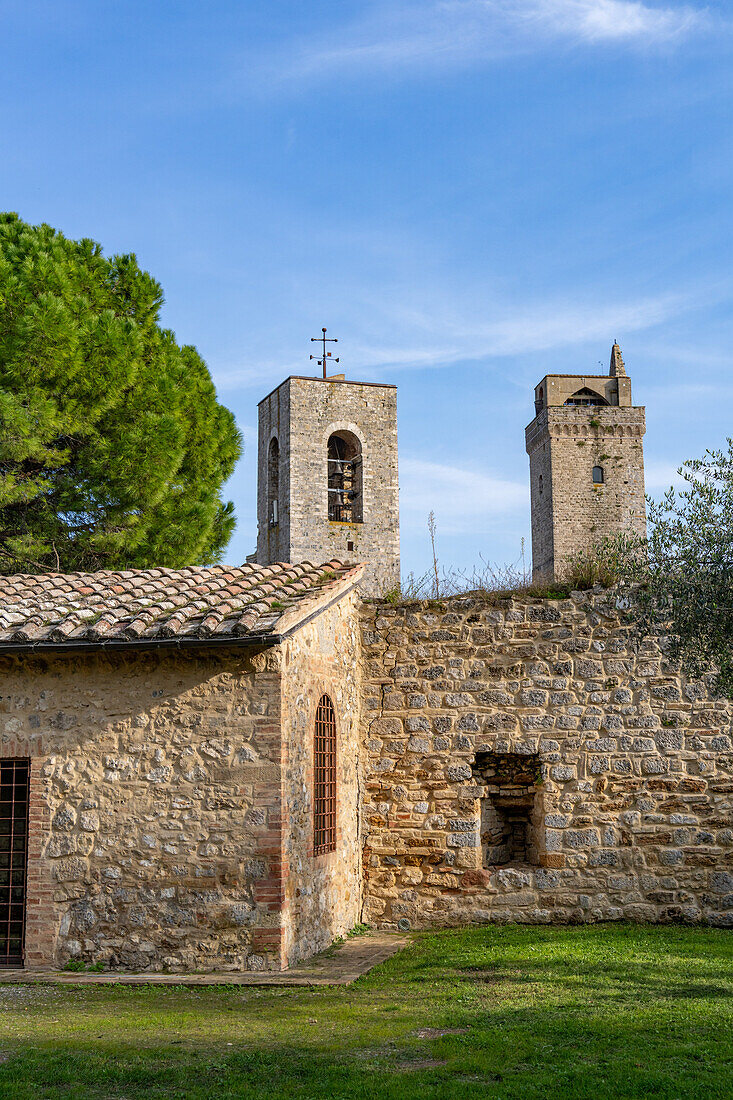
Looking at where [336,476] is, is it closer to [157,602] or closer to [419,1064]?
[157,602]

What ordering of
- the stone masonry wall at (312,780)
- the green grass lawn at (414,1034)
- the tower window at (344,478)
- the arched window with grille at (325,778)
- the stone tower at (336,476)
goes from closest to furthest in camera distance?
the green grass lawn at (414,1034), the stone masonry wall at (312,780), the arched window with grille at (325,778), the stone tower at (336,476), the tower window at (344,478)

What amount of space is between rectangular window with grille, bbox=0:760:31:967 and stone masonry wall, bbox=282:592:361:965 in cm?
226

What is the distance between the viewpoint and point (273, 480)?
3162cm

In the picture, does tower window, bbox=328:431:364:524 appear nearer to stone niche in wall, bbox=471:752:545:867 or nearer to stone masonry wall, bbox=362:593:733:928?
stone masonry wall, bbox=362:593:733:928

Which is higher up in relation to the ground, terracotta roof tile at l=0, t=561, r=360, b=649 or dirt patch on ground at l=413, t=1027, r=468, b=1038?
terracotta roof tile at l=0, t=561, r=360, b=649

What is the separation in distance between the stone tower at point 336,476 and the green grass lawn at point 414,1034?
2021 cm

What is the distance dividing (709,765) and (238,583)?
498 centimetres

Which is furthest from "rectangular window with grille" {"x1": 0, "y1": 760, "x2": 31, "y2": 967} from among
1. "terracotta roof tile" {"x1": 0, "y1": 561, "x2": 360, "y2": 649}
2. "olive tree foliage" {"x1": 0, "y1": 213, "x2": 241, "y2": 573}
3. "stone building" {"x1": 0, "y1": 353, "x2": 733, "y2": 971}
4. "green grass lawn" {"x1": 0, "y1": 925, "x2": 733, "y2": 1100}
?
"olive tree foliage" {"x1": 0, "y1": 213, "x2": 241, "y2": 573}

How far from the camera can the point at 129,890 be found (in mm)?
8273

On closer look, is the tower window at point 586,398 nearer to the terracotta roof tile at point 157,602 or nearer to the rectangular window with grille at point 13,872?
the terracotta roof tile at point 157,602

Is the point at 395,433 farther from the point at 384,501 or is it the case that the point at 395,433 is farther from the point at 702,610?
the point at 702,610

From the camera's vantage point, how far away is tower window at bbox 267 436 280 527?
101 feet

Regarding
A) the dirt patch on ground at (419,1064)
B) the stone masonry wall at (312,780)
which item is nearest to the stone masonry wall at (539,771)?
the stone masonry wall at (312,780)

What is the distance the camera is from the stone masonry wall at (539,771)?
1000 centimetres
